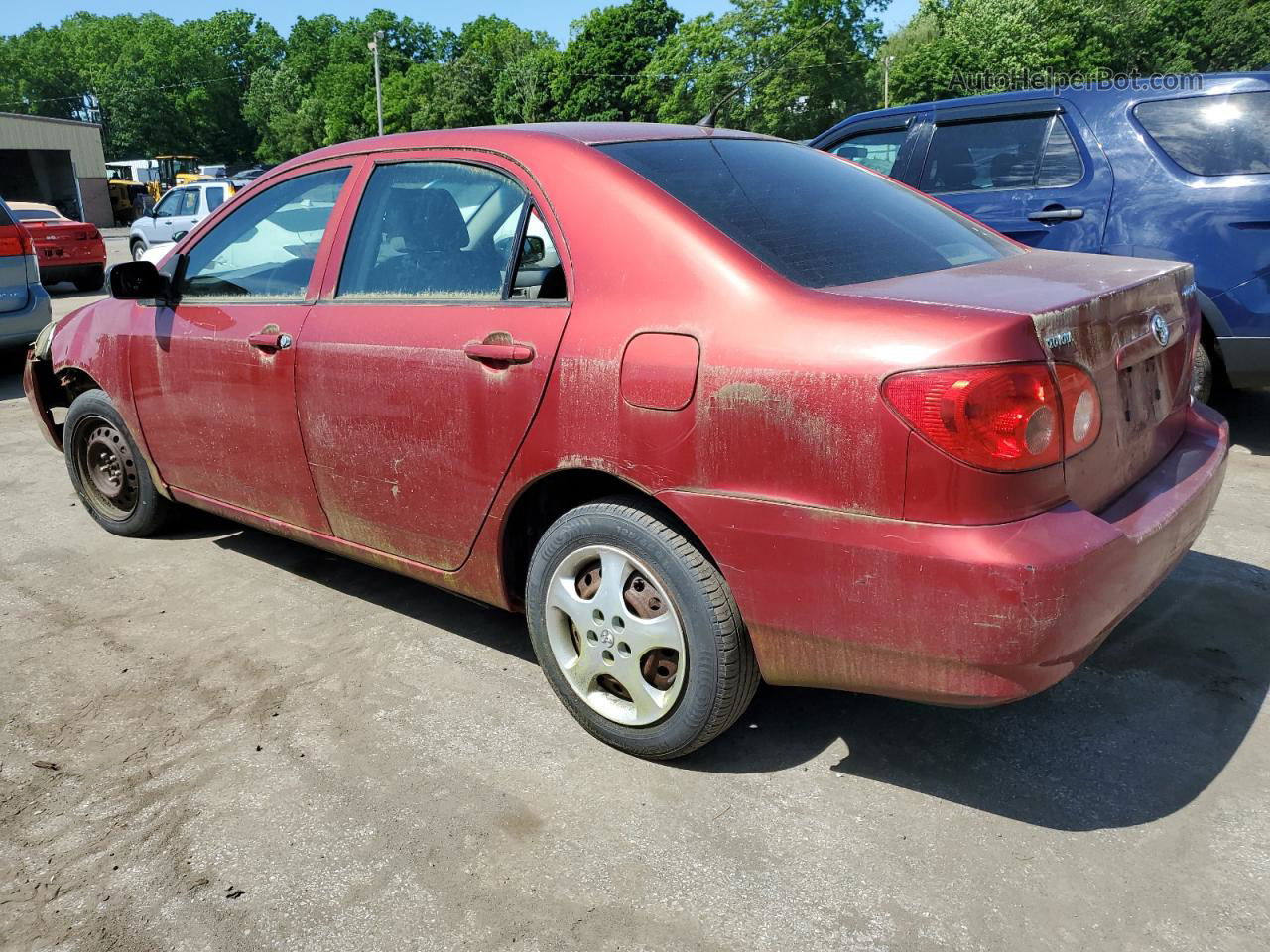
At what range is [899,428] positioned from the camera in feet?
6.89

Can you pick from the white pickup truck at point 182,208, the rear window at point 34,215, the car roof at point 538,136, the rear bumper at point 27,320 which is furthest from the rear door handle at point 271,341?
the white pickup truck at point 182,208

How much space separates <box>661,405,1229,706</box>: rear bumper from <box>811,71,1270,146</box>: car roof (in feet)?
12.7

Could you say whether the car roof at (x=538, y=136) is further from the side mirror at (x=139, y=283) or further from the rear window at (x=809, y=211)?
the side mirror at (x=139, y=283)

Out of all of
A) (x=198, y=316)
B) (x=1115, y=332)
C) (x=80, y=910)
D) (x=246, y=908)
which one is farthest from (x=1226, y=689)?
(x=198, y=316)

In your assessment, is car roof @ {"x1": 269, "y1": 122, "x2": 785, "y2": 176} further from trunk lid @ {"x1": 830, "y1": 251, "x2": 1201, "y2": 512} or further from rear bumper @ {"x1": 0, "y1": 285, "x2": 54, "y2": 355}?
rear bumper @ {"x1": 0, "y1": 285, "x2": 54, "y2": 355}

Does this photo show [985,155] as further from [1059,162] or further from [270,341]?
[270,341]

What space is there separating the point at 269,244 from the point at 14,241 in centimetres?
645

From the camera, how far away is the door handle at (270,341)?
3.38 metres

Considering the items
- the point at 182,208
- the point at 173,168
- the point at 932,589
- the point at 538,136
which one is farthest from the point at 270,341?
the point at 173,168

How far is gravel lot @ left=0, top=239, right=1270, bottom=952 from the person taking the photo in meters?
2.17

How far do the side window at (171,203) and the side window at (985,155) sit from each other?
63.9 feet

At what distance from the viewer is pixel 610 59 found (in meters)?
65.9

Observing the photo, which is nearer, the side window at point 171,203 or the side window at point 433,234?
the side window at point 433,234

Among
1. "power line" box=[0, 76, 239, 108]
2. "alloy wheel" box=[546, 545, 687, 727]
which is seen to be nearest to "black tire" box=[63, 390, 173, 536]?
"alloy wheel" box=[546, 545, 687, 727]
